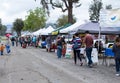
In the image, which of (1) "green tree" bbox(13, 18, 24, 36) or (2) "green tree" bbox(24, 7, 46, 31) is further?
(1) "green tree" bbox(13, 18, 24, 36)

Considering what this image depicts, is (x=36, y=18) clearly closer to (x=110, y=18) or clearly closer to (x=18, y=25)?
(x=18, y=25)

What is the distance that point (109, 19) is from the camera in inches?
735

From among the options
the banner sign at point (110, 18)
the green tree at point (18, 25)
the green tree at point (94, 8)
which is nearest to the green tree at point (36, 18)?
the green tree at point (94, 8)

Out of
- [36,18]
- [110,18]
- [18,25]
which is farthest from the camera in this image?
[18,25]

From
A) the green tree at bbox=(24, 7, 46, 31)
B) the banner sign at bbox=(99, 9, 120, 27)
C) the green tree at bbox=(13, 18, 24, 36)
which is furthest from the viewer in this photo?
the green tree at bbox=(13, 18, 24, 36)

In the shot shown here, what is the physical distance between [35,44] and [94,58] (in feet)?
112

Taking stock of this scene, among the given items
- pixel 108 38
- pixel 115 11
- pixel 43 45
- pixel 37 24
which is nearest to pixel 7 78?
pixel 115 11

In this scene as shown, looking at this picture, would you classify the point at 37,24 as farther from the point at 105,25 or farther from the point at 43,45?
the point at 105,25

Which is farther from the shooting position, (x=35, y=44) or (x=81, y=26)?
(x=35, y=44)

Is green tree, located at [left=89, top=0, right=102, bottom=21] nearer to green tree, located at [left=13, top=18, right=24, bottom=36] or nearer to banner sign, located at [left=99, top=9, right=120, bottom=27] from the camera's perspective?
green tree, located at [left=13, top=18, right=24, bottom=36]

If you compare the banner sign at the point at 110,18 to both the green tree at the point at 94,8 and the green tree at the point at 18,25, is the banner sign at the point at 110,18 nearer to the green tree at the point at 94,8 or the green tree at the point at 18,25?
the green tree at the point at 94,8

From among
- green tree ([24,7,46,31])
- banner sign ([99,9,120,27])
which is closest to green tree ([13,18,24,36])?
green tree ([24,7,46,31])

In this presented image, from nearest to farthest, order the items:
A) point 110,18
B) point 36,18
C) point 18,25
Result: point 110,18
point 36,18
point 18,25

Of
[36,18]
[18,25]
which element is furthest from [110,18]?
[18,25]
